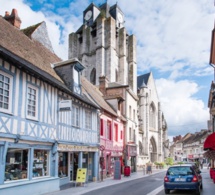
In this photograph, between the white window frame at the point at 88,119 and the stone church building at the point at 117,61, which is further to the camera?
the stone church building at the point at 117,61

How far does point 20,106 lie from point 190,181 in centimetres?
745

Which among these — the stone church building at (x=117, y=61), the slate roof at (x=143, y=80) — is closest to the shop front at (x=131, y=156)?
the stone church building at (x=117, y=61)

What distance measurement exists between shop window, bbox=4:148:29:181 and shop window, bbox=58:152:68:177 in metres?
3.57

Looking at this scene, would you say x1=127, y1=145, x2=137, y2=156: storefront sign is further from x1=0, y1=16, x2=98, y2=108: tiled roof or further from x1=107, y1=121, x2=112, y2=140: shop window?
x1=0, y1=16, x2=98, y2=108: tiled roof

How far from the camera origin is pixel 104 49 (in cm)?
4625

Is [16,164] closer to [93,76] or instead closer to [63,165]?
[63,165]

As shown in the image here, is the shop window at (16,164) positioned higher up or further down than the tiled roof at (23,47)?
further down

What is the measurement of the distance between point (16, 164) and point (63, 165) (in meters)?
4.74

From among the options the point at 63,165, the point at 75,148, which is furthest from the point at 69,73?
the point at 63,165

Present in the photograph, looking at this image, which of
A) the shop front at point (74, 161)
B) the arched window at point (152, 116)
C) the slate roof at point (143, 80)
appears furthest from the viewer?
the slate roof at point (143, 80)

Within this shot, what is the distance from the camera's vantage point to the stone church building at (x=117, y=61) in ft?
150

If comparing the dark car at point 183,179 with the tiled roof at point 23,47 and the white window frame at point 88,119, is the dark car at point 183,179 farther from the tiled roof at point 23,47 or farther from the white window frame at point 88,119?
the tiled roof at point 23,47

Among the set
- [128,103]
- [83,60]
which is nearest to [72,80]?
[128,103]

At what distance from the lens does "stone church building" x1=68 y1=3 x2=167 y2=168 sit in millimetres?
45594
